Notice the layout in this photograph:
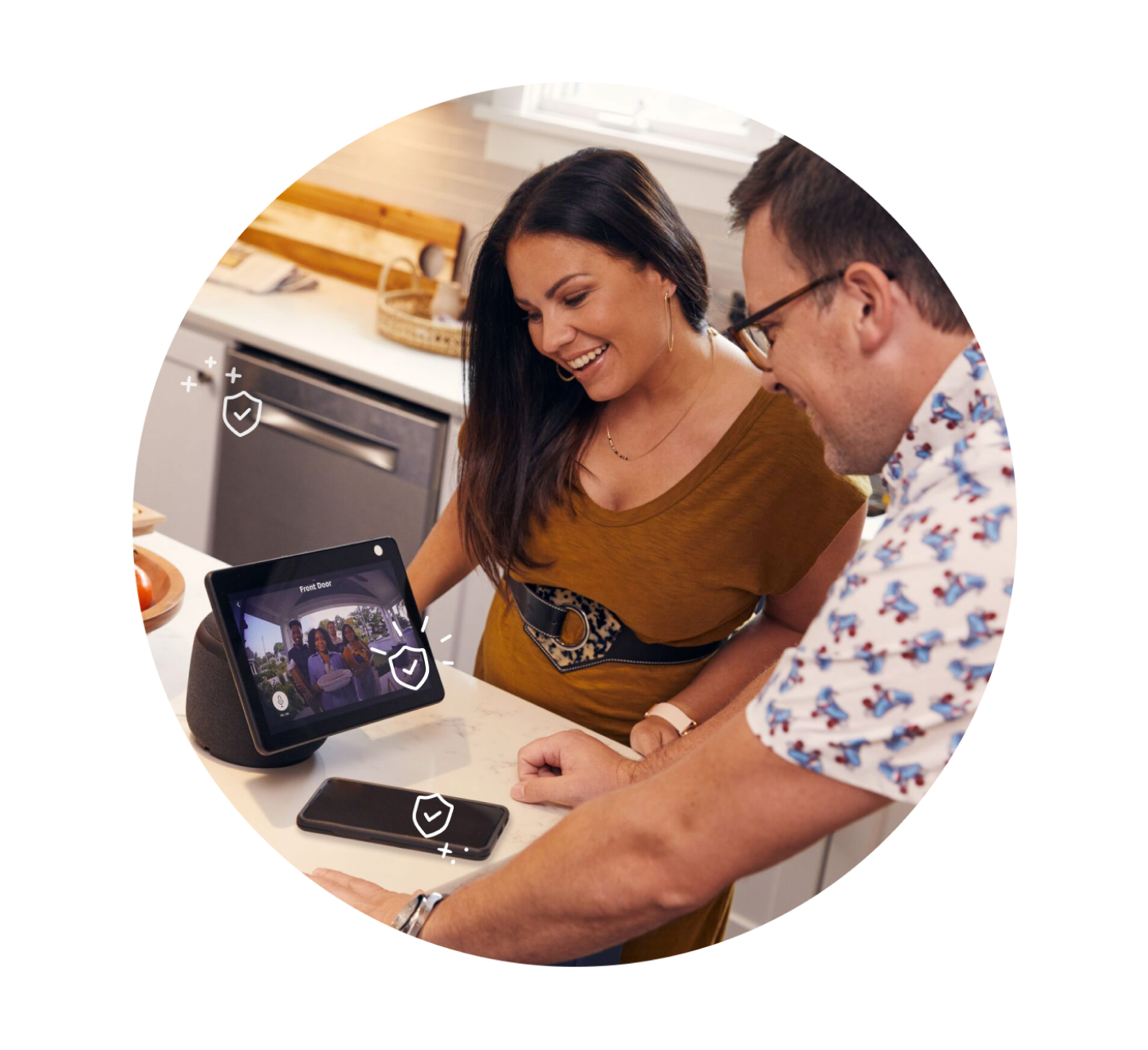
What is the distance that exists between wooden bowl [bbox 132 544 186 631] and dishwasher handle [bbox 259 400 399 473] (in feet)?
0.54

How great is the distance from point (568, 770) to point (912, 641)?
0.41 m

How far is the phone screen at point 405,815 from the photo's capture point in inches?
32.3

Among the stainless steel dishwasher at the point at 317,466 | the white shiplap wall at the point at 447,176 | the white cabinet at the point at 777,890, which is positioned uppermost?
the white shiplap wall at the point at 447,176

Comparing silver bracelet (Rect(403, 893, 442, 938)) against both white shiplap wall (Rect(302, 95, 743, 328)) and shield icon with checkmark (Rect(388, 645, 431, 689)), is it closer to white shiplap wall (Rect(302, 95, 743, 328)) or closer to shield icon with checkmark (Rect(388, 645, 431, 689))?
shield icon with checkmark (Rect(388, 645, 431, 689))

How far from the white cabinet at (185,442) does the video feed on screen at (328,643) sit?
176mm

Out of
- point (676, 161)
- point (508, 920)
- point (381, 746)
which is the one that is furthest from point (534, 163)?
point (508, 920)

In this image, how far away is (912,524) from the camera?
593 millimetres

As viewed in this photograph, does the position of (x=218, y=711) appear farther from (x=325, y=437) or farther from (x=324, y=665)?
(x=325, y=437)

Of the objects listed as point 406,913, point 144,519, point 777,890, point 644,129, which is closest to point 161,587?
point 144,519

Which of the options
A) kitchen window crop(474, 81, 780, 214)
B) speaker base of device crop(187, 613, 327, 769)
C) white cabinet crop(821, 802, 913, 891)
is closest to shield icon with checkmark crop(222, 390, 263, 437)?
speaker base of device crop(187, 613, 327, 769)

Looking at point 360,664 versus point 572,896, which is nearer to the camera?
point 572,896

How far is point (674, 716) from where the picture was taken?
3.41 feet

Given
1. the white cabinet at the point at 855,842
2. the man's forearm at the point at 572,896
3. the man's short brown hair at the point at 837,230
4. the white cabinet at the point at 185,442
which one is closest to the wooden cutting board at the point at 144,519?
the white cabinet at the point at 185,442

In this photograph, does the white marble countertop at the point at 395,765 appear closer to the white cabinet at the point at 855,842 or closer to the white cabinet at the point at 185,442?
the white cabinet at the point at 185,442
